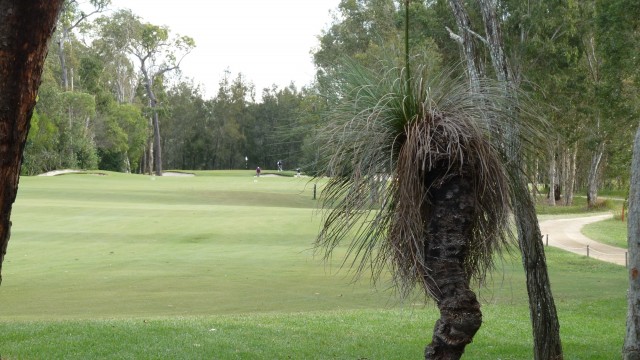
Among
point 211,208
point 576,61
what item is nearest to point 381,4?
point 576,61

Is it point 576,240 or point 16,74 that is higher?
point 16,74

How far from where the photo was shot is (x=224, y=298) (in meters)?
14.7

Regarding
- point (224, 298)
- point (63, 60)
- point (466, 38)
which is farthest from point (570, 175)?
point (466, 38)

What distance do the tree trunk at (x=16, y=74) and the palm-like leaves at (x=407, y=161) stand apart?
4.85 ft

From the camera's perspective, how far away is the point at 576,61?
38.5m

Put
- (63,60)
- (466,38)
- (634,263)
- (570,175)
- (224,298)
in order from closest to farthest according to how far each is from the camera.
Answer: (634,263), (466,38), (224,298), (570,175), (63,60)

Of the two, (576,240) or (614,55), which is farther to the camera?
(576,240)

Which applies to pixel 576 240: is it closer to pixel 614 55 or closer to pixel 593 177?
pixel 614 55

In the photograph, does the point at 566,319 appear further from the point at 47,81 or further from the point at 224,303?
the point at 47,81

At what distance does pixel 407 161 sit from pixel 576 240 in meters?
31.2

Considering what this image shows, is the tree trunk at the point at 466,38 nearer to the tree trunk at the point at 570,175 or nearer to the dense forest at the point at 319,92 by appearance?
the dense forest at the point at 319,92

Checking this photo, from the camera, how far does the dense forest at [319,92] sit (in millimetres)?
4992

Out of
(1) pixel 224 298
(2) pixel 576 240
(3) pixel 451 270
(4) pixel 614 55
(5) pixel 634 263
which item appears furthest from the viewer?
(2) pixel 576 240

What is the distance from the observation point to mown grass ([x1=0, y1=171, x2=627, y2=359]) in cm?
898
